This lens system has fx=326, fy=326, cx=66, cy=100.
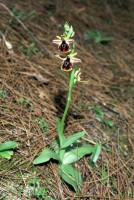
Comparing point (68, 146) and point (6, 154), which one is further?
point (68, 146)

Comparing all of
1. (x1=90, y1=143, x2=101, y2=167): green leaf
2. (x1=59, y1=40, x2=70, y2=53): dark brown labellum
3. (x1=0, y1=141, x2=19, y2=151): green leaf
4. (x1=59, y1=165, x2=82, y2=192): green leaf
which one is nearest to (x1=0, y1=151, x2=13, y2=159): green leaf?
(x1=0, y1=141, x2=19, y2=151): green leaf

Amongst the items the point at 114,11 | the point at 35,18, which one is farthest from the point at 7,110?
the point at 114,11

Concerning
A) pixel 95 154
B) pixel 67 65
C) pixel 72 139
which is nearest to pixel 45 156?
pixel 72 139

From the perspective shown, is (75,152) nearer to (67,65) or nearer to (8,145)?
(8,145)

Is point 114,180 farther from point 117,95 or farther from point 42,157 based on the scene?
point 117,95

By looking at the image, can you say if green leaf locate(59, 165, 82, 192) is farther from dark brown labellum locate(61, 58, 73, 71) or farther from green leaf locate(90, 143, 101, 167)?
dark brown labellum locate(61, 58, 73, 71)

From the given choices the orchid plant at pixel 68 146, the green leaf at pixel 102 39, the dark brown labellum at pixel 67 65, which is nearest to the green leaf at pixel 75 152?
the orchid plant at pixel 68 146
